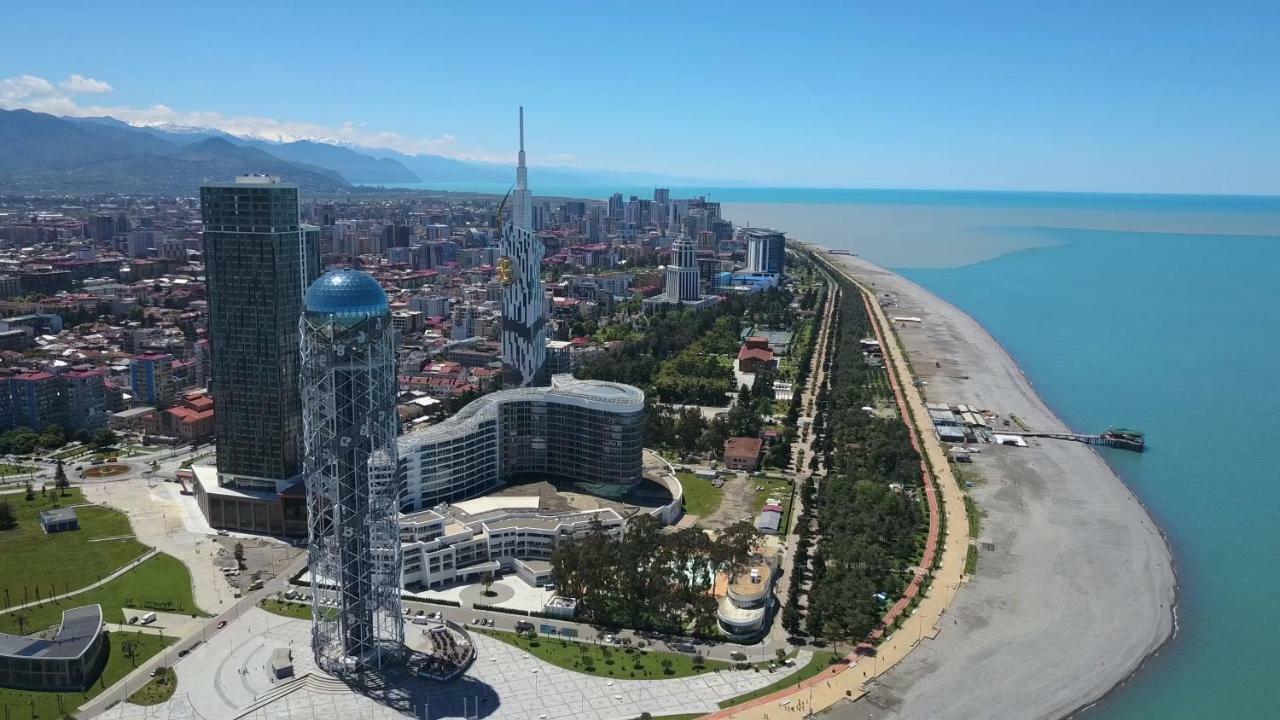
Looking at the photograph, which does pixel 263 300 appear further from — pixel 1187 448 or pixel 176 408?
pixel 1187 448

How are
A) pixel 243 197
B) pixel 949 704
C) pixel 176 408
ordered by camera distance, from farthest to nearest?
1. pixel 176 408
2. pixel 243 197
3. pixel 949 704

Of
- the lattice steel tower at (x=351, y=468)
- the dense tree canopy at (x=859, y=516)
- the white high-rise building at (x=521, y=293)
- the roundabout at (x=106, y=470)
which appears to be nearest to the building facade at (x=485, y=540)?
the lattice steel tower at (x=351, y=468)

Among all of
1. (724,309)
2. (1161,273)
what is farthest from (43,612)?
(1161,273)

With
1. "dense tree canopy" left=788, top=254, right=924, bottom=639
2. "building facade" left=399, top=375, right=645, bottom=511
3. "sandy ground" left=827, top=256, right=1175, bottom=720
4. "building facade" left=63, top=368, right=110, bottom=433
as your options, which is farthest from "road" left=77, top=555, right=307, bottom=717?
"building facade" left=63, top=368, right=110, bottom=433

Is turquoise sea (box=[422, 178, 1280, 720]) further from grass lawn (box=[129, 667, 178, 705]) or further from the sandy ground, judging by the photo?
grass lawn (box=[129, 667, 178, 705])

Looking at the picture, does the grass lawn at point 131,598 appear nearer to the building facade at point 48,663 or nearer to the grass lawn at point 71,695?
the grass lawn at point 71,695

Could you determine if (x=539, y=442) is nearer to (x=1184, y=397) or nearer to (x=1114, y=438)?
(x=1114, y=438)

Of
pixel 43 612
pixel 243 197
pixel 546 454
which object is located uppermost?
pixel 243 197
